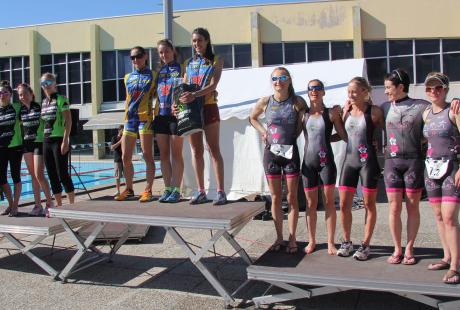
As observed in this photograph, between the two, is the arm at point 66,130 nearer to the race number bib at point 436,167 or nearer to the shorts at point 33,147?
the shorts at point 33,147

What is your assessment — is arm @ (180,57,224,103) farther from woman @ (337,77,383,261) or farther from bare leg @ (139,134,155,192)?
woman @ (337,77,383,261)

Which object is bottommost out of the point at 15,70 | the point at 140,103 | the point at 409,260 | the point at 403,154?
the point at 409,260

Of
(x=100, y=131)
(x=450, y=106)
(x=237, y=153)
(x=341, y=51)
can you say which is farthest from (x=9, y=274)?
(x=100, y=131)

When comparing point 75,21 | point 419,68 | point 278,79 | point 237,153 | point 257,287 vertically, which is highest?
point 75,21

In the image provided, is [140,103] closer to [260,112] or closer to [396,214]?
[260,112]

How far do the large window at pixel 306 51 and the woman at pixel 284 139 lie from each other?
72.4ft

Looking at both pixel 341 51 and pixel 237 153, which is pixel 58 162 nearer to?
pixel 237 153

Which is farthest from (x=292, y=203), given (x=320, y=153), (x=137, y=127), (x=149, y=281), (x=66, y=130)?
(x=66, y=130)

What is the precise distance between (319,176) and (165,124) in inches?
79.2

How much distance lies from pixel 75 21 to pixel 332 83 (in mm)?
25398

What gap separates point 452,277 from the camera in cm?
366

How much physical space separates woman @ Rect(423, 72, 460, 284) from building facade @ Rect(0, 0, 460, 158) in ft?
58.9

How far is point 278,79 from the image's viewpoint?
185 inches

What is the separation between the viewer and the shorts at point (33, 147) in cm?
652
